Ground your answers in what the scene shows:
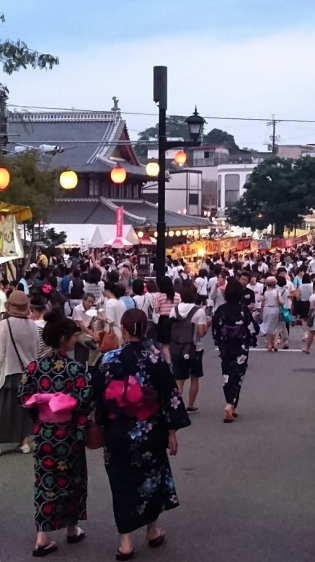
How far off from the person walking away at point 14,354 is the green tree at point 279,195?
4641cm

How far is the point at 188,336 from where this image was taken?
31.1 ft

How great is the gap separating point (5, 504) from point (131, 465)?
5.50ft

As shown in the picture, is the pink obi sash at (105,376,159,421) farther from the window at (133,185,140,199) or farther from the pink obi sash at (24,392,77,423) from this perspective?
the window at (133,185,140,199)

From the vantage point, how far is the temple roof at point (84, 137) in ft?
147

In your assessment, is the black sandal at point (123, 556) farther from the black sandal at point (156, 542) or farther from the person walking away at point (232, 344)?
the person walking away at point (232, 344)

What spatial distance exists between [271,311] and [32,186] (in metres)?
11.5

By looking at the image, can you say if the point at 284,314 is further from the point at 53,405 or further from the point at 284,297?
the point at 53,405

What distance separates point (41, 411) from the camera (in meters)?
5.13

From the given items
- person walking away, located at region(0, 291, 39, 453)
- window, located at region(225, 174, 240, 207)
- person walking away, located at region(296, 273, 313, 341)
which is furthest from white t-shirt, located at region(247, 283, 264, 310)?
window, located at region(225, 174, 240, 207)

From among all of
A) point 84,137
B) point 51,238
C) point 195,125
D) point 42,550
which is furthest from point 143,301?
point 84,137

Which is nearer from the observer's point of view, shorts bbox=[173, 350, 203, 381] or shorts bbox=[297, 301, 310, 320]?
shorts bbox=[173, 350, 203, 381]

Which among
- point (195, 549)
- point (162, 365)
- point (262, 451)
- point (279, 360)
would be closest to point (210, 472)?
point (262, 451)

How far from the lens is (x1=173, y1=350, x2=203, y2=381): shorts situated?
952 cm

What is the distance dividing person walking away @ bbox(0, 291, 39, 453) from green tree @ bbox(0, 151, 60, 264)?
15.0m
